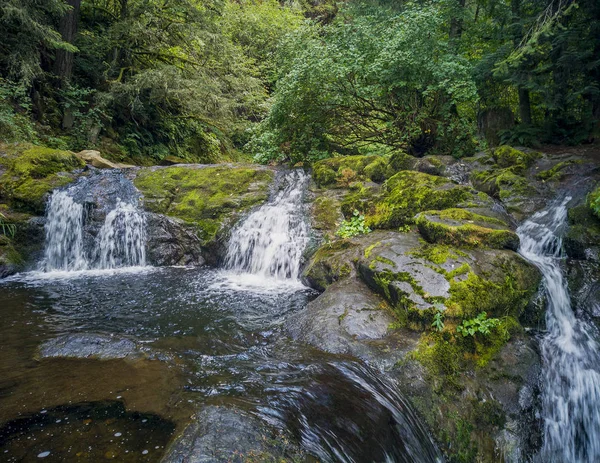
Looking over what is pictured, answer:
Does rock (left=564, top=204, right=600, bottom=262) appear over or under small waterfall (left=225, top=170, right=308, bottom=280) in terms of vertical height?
over

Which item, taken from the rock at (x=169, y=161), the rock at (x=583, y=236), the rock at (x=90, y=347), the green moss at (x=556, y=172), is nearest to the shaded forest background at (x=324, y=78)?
the rock at (x=169, y=161)

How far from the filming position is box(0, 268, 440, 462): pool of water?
6.66ft

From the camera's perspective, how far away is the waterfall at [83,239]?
7375 millimetres

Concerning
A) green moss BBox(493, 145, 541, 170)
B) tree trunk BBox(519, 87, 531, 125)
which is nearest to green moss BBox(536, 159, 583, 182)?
green moss BBox(493, 145, 541, 170)

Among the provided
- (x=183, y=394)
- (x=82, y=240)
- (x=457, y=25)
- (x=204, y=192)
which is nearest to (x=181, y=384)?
(x=183, y=394)

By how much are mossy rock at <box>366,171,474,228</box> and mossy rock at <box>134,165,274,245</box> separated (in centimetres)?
336

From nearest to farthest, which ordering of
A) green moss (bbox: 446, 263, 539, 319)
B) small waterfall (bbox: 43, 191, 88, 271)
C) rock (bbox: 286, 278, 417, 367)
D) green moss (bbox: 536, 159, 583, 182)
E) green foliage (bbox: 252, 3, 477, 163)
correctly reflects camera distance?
1. rock (bbox: 286, 278, 417, 367)
2. green moss (bbox: 446, 263, 539, 319)
3. green moss (bbox: 536, 159, 583, 182)
4. small waterfall (bbox: 43, 191, 88, 271)
5. green foliage (bbox: 252, 3, 477, 163)

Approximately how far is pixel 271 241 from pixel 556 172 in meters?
6.27

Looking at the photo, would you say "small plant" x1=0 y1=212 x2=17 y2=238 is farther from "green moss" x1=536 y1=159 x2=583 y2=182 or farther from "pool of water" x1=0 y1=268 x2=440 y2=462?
"green moss" x1=536 y1=159 x2=583 y2=182

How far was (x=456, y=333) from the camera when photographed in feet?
11.7

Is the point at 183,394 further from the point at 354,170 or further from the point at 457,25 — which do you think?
the point at 457,25

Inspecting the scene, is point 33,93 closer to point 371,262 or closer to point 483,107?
point 371,262

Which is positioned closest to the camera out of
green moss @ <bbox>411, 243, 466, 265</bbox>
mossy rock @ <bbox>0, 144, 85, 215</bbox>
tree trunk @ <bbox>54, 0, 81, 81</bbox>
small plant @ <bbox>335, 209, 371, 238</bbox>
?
green moss @ <bbox>411, 243, 466, 265</bbox>

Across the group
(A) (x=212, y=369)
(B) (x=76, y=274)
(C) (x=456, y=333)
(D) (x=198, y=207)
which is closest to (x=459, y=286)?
(C) (x=456, y=333)
